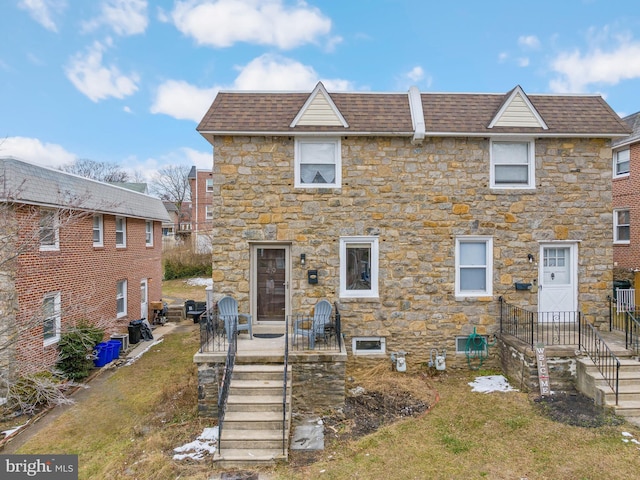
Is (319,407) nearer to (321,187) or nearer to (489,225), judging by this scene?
(321,187)

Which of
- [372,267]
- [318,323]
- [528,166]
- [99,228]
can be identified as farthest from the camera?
[99,228]

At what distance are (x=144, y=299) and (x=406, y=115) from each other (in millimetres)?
14807

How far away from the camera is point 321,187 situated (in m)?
8.62

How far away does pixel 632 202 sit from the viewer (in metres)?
14.7

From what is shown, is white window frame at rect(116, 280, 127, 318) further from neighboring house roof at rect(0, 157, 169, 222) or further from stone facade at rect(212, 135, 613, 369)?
stone facade at rect(212, 135, 613, 369)

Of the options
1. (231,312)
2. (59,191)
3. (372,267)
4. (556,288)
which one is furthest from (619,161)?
(59,191)

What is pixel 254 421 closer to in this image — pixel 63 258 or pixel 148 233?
pixel 63 258

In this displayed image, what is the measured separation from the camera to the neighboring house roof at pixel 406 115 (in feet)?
27.7

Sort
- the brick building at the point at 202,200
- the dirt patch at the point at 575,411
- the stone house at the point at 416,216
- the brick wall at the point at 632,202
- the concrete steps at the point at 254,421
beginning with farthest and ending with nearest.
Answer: the brick building at the point at 202,200
the brick wall at the point at 632,202
the stone house at the point at 416,216
the dirt patch at the point at 575,411
the concrete steps at the point at 254,421

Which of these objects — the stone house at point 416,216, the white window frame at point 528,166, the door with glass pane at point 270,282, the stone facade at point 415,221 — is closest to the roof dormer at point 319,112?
the stone house at point 416,216

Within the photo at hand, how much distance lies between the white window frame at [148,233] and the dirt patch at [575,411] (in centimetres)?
1682

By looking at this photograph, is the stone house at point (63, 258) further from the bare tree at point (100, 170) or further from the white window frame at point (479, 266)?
the bare tree at point (100, 170)

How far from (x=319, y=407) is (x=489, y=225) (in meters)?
6.26

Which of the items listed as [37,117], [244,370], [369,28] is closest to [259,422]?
[244,370]
